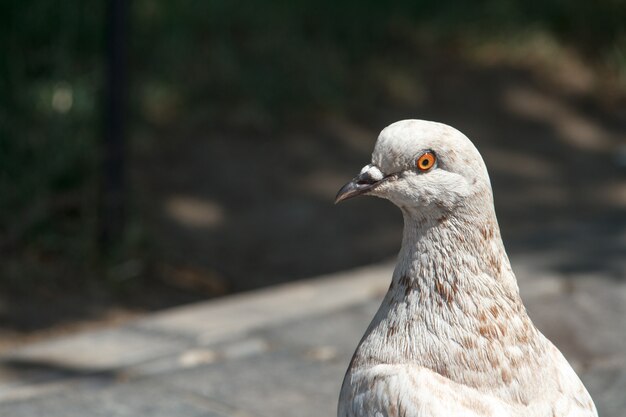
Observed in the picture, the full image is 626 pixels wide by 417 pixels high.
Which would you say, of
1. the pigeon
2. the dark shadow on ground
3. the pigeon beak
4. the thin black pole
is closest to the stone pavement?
the dark shadow on ground

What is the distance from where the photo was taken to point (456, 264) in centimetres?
233

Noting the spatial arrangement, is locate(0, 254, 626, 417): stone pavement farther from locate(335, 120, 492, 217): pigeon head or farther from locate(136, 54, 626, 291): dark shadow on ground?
locate(335, 120, 492, 217): pigeon head

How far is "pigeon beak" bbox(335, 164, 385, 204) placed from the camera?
7.57 ft

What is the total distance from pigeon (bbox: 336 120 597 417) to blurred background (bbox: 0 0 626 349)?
9.01 feet

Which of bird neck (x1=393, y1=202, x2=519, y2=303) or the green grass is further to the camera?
the green grass

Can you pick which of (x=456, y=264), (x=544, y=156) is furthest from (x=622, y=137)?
(x=456, y=264)

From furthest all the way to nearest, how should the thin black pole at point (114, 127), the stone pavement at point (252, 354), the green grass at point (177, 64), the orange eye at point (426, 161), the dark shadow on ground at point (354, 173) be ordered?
the dark shadow on ground at point (354, 173), the green grass at point (177, 64), the thin black pole at point (114, 127), the stone pavement at point (252, 354), the orange eye at point (426, 161)

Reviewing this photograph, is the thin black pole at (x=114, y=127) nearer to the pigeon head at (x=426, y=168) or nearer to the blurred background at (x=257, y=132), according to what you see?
the blurred background at (x=257, y=132)

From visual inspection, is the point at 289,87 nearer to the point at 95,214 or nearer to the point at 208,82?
the point at 208,82

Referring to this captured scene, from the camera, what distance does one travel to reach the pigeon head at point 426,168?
227 centimetres

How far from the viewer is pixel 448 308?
2.33 m

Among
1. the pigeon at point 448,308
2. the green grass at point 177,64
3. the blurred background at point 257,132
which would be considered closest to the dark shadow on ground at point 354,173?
the blurred background at point 257,132

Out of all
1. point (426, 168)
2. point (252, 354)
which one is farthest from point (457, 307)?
point (252, 354)

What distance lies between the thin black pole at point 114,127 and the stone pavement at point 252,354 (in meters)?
1.20
